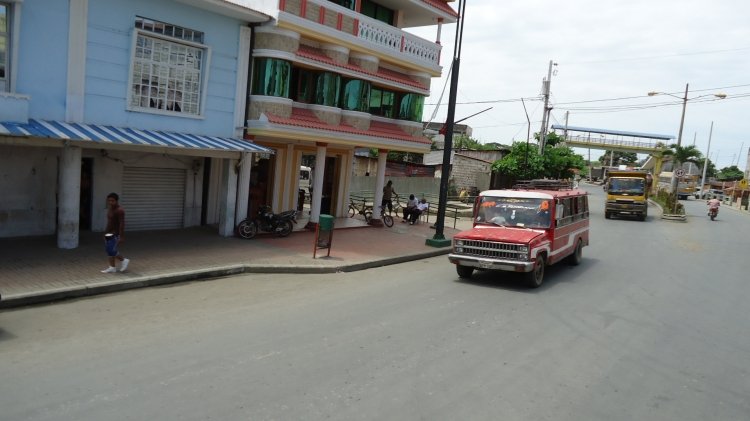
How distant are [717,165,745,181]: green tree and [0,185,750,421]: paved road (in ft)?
419

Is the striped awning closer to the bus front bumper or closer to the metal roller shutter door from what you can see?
the metal roller shutter door

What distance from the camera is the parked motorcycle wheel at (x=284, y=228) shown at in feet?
52.0

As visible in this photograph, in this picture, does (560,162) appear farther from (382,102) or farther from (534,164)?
(382,102)

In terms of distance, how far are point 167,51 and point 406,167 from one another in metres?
23.6

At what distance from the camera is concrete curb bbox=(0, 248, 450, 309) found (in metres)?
8.12

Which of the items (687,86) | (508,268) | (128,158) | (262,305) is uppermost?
(687,86)

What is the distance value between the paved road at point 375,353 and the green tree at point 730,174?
5022 inches

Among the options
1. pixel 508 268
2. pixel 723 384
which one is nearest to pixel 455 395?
pixel 723 384

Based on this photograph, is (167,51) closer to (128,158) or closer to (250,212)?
(128,158)

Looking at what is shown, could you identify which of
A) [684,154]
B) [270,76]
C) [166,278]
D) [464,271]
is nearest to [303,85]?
[270,76]

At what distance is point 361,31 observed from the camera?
17125 millimetres

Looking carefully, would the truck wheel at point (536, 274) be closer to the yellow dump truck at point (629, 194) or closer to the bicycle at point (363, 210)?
the bicycle at point (363, 210)

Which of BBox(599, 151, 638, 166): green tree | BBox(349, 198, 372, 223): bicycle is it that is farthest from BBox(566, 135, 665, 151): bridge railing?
BBox(349, 198, 372, 223): bicycle

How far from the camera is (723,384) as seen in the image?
651 cm
